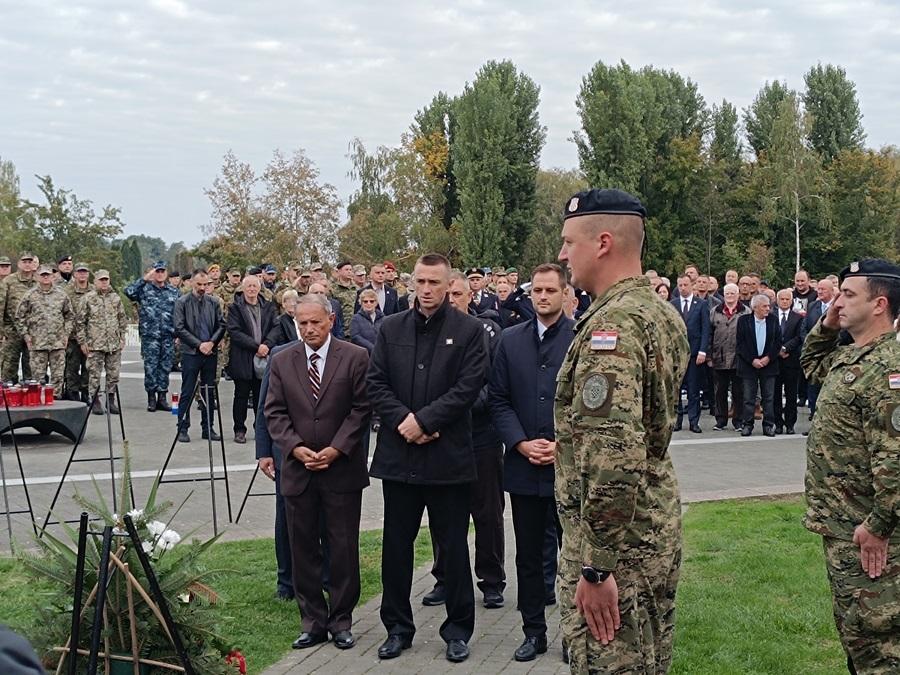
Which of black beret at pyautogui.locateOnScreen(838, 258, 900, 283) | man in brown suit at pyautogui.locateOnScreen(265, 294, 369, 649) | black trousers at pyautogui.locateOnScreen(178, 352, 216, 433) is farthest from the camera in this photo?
black trousers at pyautogui.locateOnScreen(178, 352, 216, 433)

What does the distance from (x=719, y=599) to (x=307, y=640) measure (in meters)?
2.91

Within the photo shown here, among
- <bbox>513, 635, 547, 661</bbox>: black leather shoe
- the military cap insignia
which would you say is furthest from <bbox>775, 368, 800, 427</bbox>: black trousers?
the military cap insignia

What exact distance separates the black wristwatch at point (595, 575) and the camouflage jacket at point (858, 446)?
1544 millimetres

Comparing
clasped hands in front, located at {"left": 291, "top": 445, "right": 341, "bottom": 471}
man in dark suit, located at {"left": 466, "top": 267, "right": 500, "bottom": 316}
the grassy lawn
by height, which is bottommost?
the grassy lawn

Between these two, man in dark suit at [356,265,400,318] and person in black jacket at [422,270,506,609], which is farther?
man in dark suit at [356,265,400,318]

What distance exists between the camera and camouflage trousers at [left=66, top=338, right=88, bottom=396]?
18.5 meters

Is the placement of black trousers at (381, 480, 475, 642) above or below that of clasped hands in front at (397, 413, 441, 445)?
below

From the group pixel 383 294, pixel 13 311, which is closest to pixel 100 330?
pixel 13 311

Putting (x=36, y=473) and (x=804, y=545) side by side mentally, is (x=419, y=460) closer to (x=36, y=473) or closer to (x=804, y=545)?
(x=804, y=545)

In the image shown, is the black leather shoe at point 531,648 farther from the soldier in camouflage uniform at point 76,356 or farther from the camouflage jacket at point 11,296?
the camouflage jacket at point 11,296

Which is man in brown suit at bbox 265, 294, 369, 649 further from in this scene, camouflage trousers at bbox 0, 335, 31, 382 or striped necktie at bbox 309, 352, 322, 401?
camouflage trousers at bbox 0, 335, 31, 382

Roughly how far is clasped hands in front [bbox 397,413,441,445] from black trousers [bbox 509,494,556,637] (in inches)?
26.1

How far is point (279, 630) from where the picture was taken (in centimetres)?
707

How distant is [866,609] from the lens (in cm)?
470
